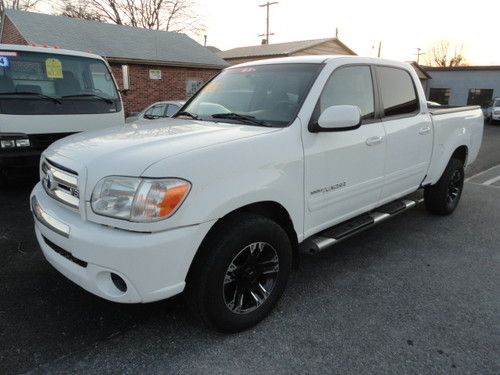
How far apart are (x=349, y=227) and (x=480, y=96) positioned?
33160 millimetres

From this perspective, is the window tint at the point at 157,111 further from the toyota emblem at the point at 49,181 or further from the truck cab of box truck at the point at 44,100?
the toyota emblem at the point at 49,181

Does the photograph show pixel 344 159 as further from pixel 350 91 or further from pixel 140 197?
pixel 140 197

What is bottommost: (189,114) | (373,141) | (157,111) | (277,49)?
(157,111)

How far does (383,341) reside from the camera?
2600mm

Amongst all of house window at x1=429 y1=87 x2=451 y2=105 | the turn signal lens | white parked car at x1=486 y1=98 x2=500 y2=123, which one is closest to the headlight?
the turn signal lens

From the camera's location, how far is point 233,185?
235 centimetres

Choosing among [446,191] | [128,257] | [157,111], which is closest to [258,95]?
[128,257]

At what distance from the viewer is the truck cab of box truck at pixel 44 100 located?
5.08 m

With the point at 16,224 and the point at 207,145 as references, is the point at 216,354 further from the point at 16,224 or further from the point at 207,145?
the point at 16,224

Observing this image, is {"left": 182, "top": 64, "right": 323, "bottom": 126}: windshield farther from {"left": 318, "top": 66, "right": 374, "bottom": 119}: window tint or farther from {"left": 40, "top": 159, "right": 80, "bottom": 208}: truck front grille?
{"left": 40, "top": 159, "right": 80, "bottom": 208}: truck front grille

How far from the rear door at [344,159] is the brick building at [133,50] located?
13.5 m

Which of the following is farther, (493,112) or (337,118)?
(493,112)

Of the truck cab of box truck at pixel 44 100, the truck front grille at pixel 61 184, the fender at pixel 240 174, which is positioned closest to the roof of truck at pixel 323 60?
the fender at pixel 240 174

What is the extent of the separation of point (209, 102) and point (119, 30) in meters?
17.9
